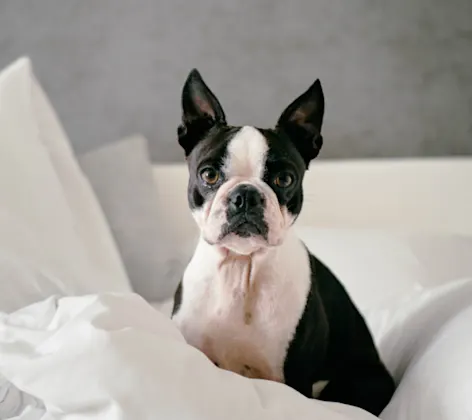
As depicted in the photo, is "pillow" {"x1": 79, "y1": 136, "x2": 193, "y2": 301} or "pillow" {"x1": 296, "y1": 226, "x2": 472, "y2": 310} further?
"pillow" {"x1": 79, "y1": 136, "x2": 193, "y2": 301}

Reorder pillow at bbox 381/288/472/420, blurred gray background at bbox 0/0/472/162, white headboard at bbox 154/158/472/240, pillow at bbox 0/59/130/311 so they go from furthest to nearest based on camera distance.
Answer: blurred gray background at bbox 0/0/472/162
white headboard at bbox 154/158/472/240
pillow at bbox 0/59/130/311
pillow at bbox 381/288/472/420

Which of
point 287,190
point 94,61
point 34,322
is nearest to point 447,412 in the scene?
point 287,190

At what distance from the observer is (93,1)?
6.72 ft

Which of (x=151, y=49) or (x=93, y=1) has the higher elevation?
(x=93, y=1)

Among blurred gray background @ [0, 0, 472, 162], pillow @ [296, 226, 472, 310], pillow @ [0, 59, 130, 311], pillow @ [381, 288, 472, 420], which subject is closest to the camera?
pillow @ [381, 288, 472, 420]

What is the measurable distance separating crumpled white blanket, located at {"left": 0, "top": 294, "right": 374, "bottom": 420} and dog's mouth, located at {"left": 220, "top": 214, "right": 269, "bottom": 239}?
148 millimetres

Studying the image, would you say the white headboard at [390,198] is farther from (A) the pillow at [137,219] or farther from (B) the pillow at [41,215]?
(B) the pillow at [41,215]

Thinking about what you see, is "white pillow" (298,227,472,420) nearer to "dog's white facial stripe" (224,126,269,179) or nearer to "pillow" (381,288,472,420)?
"pillow" (381,288,472,420)

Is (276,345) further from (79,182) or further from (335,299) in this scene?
(79,182)

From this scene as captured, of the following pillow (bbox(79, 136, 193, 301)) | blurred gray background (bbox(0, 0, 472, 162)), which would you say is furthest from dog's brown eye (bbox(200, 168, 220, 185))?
blurred gray background (bbox(0, 0, 472, 162))

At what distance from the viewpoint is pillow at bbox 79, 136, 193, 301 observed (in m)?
1.74

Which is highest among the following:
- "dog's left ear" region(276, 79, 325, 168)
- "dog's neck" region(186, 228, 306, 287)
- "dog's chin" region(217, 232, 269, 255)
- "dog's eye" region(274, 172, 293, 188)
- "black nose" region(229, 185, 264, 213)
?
"dog's left ear" region(276, 79, 325, 168)

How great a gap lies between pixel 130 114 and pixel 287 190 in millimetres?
1254

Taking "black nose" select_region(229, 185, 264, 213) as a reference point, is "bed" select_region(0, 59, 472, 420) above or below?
below
